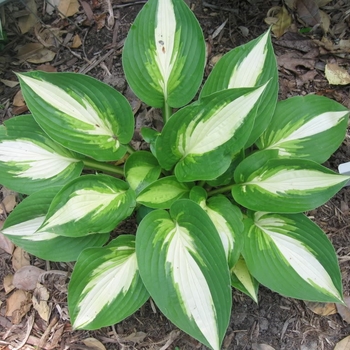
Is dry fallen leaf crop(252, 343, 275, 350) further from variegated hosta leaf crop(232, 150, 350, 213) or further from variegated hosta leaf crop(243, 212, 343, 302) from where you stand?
variegated hosta leaf crop(232, 150, 350, 213)

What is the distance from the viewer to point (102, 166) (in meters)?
1.76

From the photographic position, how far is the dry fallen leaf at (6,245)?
193cm

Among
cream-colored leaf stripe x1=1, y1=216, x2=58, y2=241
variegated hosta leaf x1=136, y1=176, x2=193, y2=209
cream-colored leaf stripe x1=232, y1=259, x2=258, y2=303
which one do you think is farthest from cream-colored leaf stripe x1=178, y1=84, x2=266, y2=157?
cream-colored leaf stripe x1=1, y1=216, x2=58, y2=241

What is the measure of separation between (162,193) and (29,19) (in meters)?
1.20

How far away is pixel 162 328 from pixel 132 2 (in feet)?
5.09

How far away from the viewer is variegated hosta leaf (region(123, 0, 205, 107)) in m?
1.55

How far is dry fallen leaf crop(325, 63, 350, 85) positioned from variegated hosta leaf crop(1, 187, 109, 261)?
1.33m

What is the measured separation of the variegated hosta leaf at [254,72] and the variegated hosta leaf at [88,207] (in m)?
0.55

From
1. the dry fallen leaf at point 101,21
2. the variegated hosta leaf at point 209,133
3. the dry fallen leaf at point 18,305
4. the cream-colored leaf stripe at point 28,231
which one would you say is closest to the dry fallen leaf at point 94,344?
the dry fallen leaf at point 18,305

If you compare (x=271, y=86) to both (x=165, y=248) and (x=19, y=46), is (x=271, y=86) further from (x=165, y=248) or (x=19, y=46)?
(x=19, y=46)

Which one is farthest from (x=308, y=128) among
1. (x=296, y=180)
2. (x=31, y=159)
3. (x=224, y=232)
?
(x=31, y=159)

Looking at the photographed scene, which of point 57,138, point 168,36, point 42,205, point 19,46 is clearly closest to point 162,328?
point 42,205

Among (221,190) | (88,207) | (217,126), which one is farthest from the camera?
(221,190)

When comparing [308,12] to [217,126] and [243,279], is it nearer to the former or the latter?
[217,126]
